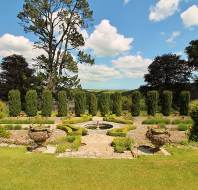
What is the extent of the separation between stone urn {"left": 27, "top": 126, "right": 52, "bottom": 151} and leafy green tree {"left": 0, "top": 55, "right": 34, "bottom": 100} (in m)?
23.6

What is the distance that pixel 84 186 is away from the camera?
8.58m

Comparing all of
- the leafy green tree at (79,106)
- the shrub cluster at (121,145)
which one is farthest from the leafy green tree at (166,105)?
the shrub cluster at (121,145)

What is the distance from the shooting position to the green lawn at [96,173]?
8648mm

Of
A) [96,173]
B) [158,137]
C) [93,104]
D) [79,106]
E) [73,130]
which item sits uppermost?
[93,104]

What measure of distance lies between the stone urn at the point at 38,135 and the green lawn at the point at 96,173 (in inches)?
59.3

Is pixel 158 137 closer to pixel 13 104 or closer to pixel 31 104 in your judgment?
pixel 31 104

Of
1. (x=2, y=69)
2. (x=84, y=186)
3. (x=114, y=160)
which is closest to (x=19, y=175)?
(x=84, y=186)

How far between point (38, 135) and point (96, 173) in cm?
457

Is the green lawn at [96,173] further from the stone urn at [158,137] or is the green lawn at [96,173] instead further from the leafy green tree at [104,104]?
the leafy green tree at [104,104]

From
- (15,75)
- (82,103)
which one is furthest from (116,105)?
(15,75)

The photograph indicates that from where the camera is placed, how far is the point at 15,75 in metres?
38.6

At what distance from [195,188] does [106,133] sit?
377 inches

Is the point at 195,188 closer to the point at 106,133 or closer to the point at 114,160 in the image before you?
the point at 114,160

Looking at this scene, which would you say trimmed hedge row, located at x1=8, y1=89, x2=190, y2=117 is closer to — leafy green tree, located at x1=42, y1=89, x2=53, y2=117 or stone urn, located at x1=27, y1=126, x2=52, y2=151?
leafy green tree, located at x1=42, y1=89, x2=53, y2=117
